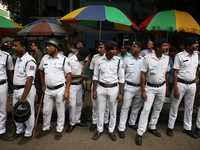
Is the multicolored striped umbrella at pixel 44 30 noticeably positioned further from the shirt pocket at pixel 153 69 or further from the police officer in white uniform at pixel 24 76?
the shirt pocket at pixel 153 69

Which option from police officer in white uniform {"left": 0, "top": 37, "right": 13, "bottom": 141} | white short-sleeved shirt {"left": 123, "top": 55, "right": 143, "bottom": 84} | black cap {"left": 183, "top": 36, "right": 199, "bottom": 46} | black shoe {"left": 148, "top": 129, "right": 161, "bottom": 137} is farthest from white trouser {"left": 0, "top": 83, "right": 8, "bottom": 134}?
black cap {"left": 183, "top": 36, "right": 199, "bottom": 46}

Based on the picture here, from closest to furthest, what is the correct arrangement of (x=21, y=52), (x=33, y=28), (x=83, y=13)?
(x=21, y=52), (x=83, y=13), (x=33, y=28)

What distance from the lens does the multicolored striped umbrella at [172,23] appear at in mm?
4574

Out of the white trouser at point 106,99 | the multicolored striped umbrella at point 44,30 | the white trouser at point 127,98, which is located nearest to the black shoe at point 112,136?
the white trouser at point 106,99

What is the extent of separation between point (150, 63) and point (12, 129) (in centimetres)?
347

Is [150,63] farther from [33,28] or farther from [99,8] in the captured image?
[33,28]

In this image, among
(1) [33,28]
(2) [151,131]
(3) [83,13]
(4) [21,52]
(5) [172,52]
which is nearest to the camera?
(4) [21,52]

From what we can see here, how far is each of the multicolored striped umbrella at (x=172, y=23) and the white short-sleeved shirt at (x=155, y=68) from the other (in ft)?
3.70

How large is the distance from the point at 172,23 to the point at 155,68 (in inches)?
61.0

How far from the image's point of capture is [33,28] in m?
5.74

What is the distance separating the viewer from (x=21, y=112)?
3.61 metres

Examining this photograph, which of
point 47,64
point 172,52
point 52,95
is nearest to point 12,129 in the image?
point 52,95

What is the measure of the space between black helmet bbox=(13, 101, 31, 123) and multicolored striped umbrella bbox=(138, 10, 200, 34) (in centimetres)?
338

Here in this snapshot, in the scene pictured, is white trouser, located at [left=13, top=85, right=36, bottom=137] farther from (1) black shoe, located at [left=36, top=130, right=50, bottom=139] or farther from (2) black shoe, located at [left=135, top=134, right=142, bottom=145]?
(2) black shoe, located at [left=135, top=134, right=142, bottom=145]
